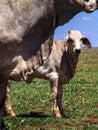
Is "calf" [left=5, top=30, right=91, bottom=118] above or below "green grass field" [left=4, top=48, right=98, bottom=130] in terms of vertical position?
above

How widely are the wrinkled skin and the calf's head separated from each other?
17.3 ft

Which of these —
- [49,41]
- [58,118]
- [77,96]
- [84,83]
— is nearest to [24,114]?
[58,118]

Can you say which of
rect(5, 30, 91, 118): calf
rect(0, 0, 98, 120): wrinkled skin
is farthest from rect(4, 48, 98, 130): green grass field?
rect(0, 0, 98, 120): wrinkled skin

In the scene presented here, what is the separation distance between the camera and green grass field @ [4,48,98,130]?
10.1 metres

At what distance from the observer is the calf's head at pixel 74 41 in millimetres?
11836

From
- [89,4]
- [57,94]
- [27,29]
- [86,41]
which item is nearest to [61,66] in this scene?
[57,94]

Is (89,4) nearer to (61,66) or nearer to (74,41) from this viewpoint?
(74,41)

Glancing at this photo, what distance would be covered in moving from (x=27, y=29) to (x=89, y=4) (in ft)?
2.85

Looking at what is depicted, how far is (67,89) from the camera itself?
59.2 feet

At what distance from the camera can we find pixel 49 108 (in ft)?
44.4

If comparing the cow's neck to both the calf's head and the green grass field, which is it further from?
the green grass field

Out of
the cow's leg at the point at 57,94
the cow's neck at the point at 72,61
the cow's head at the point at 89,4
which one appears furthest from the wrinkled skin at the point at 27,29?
the cow's neck at the point at 72,61

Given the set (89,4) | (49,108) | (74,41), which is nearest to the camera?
(89,4)

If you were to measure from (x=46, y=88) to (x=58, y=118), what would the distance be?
763 cm
